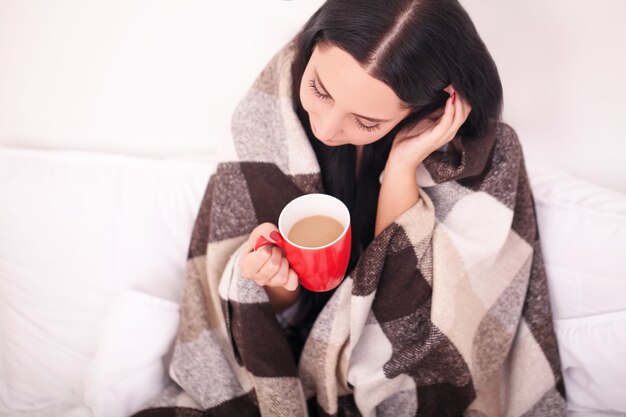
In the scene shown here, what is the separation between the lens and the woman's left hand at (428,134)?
0.81 m

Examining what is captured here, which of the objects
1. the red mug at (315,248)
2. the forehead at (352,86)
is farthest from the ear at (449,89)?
the red mug at (315,248)

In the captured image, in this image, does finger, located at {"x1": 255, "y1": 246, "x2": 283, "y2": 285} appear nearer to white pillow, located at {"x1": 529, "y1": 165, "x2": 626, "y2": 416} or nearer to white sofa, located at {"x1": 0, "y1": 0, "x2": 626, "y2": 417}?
white sofa, located at {"x1": 0, "y1": 0, "x2": 626, "y2": 417}

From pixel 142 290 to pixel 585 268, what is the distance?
1042 millimetres

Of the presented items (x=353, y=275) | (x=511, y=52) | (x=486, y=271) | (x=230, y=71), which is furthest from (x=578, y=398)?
(x=230, y=71)

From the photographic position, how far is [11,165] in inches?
46.1

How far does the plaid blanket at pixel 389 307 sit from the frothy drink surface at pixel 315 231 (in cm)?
16

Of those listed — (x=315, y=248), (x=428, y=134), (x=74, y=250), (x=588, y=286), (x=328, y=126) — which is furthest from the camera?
(x=74, y=250)

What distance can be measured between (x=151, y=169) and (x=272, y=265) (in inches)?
25.2

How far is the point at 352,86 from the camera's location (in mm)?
681

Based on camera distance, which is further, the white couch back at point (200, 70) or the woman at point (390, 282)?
the white couch back at point (200, 70)

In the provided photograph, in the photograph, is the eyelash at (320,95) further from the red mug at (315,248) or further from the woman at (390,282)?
the red mug at (315,248)

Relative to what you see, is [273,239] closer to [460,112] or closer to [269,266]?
[269,266]

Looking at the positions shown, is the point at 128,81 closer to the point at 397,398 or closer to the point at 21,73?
the point at 21,73

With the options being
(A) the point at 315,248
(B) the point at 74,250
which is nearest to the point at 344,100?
(A) the point at 315,248
